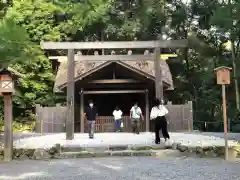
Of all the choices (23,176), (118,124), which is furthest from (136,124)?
(23,176)

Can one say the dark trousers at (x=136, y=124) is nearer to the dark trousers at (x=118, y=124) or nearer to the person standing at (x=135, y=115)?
the person standing at (x=135, y=115)

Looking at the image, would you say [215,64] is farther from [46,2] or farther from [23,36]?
[23,36]

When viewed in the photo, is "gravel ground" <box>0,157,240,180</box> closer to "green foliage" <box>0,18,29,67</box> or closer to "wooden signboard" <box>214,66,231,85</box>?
"wooden signboard" <box>214,66,231,85</box>

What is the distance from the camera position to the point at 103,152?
34.0 ft

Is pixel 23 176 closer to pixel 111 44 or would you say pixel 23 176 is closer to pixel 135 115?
pixel 111 44

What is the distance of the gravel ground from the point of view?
712 cm

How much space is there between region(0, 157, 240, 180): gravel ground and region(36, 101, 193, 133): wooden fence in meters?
9.88

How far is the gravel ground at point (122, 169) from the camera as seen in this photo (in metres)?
7.12

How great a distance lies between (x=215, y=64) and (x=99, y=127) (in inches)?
427

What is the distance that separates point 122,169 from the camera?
7996mm

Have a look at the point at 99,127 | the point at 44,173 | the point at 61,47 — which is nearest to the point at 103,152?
the point at 44,173

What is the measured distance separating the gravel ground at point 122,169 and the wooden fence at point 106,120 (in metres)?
9.88

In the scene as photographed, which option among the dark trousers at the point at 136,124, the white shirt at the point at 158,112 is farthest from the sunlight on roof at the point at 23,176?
the dark trousers at the point at 136,124

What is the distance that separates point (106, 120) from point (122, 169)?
11731 millimetres
